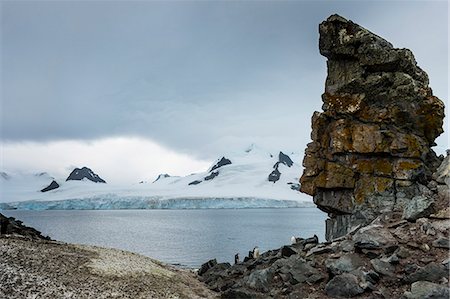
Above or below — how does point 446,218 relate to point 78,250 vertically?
above

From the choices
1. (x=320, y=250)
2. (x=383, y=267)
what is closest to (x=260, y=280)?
(x=320, y=250)

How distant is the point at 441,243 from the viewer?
20094mm

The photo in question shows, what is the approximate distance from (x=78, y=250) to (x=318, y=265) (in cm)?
1602

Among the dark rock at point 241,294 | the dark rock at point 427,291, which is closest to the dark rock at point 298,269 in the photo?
the dark rock at point 241,294

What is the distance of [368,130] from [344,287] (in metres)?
14.0

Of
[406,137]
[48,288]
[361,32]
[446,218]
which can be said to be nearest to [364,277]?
[446,218]

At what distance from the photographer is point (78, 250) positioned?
1096 inches

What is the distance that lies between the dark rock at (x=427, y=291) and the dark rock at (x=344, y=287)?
223 centimetres

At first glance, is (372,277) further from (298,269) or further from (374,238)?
(298,269)

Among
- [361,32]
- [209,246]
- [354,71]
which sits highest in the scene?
[361,32]

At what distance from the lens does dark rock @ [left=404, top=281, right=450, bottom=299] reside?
1612 cm

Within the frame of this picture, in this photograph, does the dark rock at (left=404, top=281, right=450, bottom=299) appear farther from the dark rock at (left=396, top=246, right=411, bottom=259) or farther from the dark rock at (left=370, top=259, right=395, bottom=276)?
the dark rock at (left=396, top=246, right=411, bottom=259)

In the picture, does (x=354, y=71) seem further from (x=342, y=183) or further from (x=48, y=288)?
(x=48, y=288)

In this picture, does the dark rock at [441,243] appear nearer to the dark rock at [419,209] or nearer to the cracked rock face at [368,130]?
the dark rock at [419,209]
